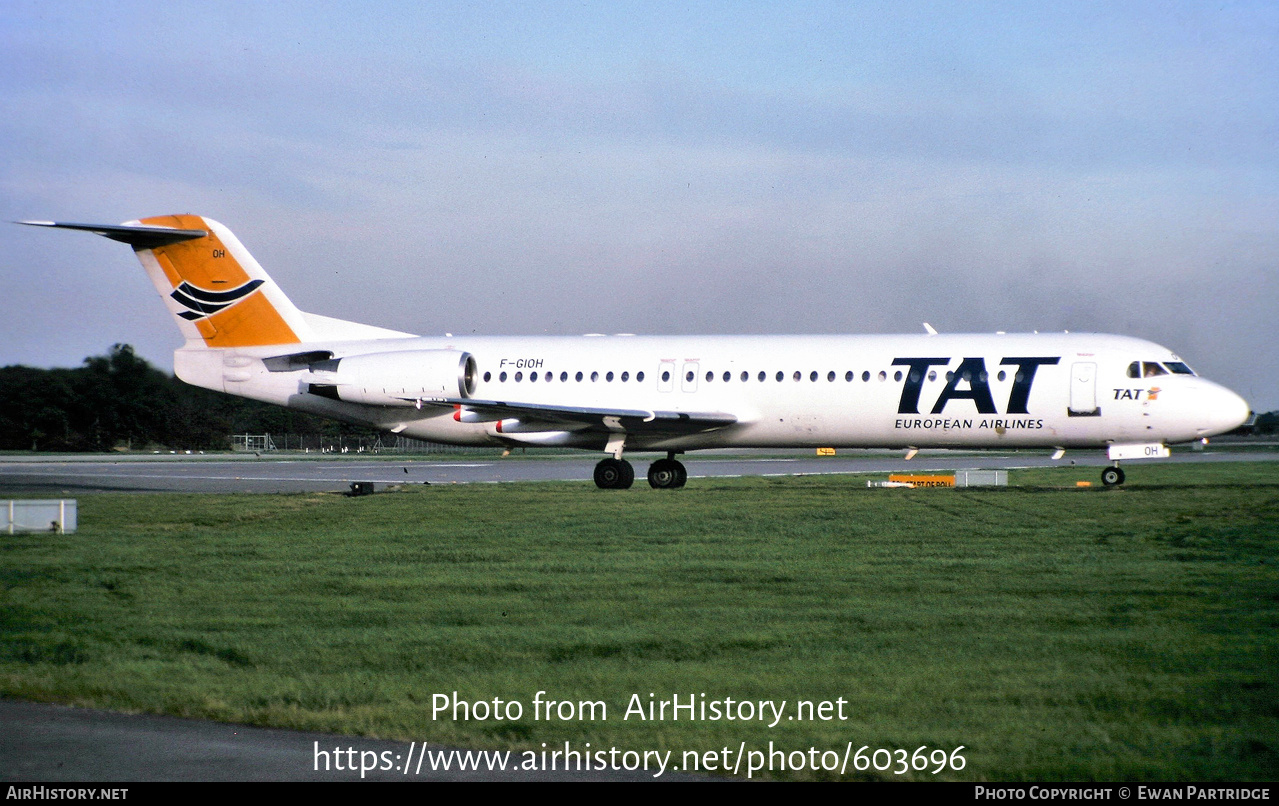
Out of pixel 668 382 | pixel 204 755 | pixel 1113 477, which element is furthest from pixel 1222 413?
pixel 204 755

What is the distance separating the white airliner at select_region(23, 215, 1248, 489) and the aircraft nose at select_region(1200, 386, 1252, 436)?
5 centimetres

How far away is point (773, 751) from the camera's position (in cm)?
660

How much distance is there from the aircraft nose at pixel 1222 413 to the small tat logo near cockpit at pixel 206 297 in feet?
70.4

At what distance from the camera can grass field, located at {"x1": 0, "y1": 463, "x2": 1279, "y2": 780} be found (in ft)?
23.1

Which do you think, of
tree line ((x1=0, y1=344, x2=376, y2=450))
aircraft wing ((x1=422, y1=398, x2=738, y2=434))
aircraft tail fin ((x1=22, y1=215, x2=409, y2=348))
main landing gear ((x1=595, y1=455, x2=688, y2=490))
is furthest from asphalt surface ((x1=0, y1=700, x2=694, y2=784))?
tree line ((x1=0, y1=344, x2=376, y2=450))

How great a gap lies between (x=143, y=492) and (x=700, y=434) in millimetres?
12401

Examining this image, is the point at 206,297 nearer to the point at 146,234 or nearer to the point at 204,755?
the point at 146,234

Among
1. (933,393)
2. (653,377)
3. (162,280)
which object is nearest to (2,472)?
(162,280)

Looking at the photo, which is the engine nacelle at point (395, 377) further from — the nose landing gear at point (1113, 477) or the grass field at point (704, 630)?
the nose landing gear at point (1113, 477)

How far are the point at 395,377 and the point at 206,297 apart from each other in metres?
5.25

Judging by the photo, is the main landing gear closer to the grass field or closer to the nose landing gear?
the nose landing gear

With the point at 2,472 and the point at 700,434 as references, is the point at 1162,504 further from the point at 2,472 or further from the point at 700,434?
the point at 2,472

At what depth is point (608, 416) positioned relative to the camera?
2855 cm

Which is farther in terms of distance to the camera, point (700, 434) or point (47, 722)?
point (700, 434)
